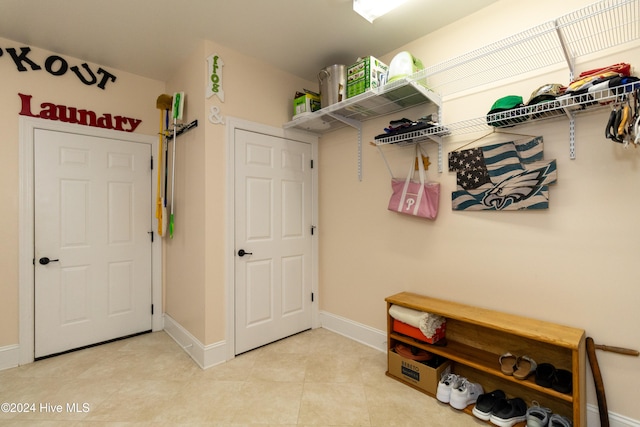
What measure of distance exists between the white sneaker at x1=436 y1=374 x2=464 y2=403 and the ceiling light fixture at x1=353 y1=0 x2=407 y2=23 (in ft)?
7.91

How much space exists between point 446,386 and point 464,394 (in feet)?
0.35

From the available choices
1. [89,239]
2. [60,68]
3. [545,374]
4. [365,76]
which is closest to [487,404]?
[545,374]

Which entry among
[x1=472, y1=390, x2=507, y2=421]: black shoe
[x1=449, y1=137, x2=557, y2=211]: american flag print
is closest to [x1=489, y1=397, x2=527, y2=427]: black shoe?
[x1=472, y1=390, x2=507, y2=421]: black shoe

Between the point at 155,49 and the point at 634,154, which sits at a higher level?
the point at 155,49

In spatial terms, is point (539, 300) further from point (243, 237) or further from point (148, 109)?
point (148, 109)

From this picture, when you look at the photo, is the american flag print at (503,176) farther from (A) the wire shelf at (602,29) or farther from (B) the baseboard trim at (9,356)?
(B) the baseboard trim at (9,356)

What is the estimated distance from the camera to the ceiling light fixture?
196 centimetres

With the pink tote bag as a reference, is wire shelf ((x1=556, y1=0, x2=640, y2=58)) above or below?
above

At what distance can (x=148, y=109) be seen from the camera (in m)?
3.17

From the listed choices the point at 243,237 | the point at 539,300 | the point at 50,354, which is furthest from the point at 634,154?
the point at 50,354

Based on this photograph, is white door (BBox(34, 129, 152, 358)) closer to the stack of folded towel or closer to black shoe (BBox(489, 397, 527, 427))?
the stack of folded towel

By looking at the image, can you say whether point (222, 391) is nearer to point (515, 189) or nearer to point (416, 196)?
point (416, 196)

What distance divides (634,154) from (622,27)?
673mm

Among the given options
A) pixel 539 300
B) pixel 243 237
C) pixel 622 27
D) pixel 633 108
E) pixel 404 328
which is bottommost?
pixel 404 328
